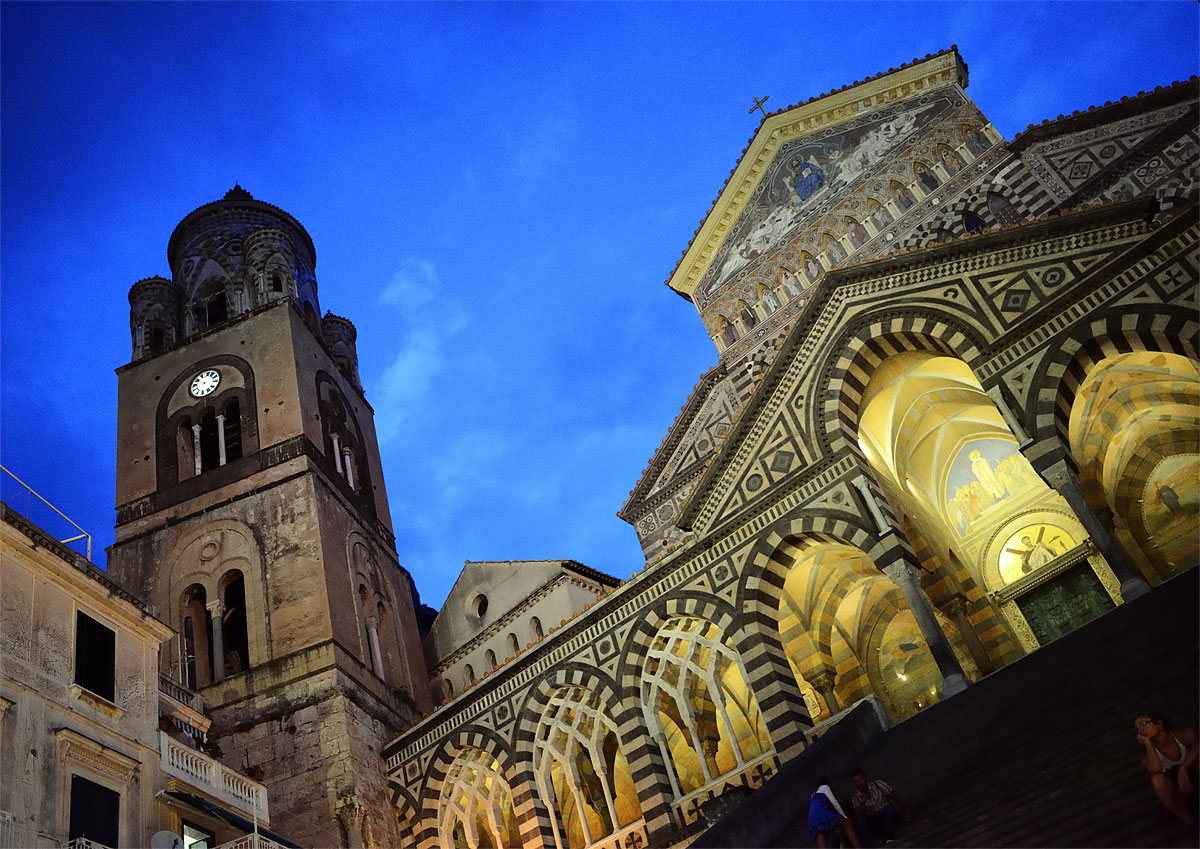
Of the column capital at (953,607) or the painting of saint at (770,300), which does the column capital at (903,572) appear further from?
the painting of saint at (770,300)

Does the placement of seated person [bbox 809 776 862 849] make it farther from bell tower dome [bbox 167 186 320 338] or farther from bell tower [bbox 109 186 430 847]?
bell tower dome [bbox 167 186 320 338]

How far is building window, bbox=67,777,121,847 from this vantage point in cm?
1454

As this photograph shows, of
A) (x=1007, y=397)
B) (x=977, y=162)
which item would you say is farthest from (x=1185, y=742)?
(x=977, y=162)

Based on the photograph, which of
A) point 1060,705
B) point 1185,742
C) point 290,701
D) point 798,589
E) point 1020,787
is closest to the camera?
point 1185,742

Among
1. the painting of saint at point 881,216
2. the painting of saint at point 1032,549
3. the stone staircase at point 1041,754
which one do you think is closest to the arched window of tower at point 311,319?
the painting of saint at point 881,216

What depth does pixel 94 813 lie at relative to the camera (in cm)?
1491

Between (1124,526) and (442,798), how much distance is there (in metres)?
14.7

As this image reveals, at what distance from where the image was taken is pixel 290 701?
22.8 metres

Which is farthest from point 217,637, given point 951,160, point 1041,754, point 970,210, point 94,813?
point 951,160

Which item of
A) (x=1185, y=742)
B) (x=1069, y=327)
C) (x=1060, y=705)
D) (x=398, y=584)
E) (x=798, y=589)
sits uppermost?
(x=398, y=584)

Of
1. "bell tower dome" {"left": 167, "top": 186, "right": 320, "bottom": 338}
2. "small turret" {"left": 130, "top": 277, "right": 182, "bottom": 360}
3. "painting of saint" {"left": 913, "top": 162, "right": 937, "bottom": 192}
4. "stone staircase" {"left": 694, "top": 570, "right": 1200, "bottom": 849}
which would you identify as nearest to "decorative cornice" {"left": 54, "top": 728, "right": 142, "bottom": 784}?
"stone staircase" {"left": 694, "top": 570, "right": 1200, "bottom": 849}

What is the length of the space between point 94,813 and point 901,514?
549 inches

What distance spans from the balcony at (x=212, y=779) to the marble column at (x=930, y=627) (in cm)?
1229

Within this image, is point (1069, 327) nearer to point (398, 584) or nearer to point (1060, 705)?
point (1060, 705)
